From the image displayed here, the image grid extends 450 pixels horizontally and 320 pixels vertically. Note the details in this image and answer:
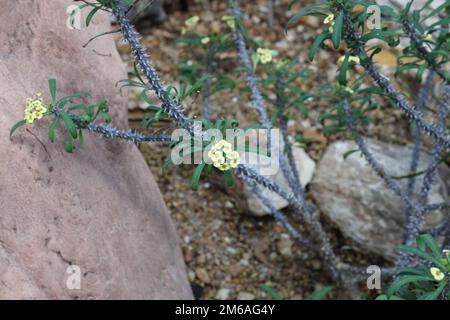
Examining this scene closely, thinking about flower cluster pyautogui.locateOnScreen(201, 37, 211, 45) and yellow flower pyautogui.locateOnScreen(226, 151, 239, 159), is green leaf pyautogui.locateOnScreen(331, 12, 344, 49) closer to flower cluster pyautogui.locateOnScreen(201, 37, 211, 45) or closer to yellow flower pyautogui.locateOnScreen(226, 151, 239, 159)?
yellow flower pyautogui.locateOnScreen(226, 151, 239, 159)

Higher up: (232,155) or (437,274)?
(232,155)

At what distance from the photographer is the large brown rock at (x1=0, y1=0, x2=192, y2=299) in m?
2.33

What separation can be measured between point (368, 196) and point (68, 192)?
5.62 feet

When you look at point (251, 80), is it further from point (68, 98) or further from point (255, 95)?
point (68, 98)

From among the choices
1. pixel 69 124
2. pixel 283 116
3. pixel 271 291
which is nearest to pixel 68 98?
pixel 69 124

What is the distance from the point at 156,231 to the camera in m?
2.97

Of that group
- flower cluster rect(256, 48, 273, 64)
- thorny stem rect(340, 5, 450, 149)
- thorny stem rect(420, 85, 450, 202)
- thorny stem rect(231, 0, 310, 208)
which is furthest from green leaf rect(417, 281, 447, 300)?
flower cluster rect(256, 48, 273, 64)

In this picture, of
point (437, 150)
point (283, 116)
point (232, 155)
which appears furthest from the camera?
point (283, 116)

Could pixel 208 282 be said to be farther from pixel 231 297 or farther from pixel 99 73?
pixel 99 73

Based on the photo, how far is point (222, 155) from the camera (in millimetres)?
2127

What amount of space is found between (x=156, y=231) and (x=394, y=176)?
138 cm

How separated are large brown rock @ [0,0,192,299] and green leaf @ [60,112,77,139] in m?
0.16

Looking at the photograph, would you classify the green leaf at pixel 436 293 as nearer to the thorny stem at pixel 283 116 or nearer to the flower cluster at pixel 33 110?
the thorny stem at pixel 283 116

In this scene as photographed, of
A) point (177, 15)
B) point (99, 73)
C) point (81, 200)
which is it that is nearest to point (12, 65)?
point (99, 73)
